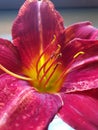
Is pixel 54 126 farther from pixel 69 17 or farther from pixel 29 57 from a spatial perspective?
pixel 69 17

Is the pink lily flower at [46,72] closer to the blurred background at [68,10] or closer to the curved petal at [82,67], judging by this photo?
the curved petal at [82,67]

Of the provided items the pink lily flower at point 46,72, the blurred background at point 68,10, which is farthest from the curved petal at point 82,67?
the blurred background at point 68,10

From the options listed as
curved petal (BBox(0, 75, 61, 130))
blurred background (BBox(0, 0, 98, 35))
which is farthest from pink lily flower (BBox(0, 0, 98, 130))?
blurred background (BBox(0, 0, 98, 35))

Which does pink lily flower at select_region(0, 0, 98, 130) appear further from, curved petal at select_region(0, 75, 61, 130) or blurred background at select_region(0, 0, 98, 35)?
blurred background at select_region(0, 0, 98, 35)

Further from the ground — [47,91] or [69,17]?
[47,91]

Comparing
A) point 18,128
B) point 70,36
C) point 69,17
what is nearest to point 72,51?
point 70,36

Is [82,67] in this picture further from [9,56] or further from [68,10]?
[68,10]

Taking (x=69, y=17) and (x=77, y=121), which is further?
(x=69, y=17)
